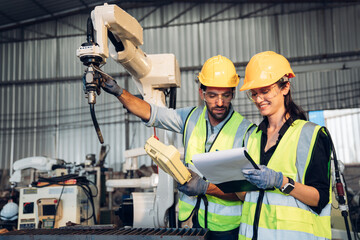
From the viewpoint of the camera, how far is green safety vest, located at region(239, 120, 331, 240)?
121 centimetres

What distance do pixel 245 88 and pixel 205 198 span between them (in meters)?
0.59

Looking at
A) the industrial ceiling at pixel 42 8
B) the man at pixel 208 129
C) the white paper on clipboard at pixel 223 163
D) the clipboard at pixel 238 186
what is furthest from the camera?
the industrial ceiling at pixel 42 8

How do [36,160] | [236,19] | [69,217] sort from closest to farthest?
[69,217] < [36,160] < [236,19]

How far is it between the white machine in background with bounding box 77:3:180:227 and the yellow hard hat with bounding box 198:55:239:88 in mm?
398

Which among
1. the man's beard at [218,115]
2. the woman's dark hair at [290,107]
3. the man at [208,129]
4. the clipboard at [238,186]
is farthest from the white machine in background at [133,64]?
the woman's dark hair at [290,107]

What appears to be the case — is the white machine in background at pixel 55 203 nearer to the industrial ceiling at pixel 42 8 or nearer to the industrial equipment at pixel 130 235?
the industrial equipment at pixel 130 235

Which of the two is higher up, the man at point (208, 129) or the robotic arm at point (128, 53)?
the robotic arm at point (128, 53)

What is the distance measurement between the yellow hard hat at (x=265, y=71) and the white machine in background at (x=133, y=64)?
642 mm

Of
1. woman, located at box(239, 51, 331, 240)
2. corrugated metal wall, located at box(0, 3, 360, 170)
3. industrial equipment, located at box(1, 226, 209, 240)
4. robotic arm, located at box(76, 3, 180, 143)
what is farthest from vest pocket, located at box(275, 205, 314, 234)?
corrugated metal wall, located at box(0, 3, 360, 170)

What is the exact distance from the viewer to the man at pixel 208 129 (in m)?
1.62

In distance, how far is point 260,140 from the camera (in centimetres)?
143

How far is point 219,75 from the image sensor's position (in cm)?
181

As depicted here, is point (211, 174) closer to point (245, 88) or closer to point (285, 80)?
point (245, 88)

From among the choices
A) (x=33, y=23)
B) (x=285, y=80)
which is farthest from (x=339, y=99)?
(x=33, y=23)
